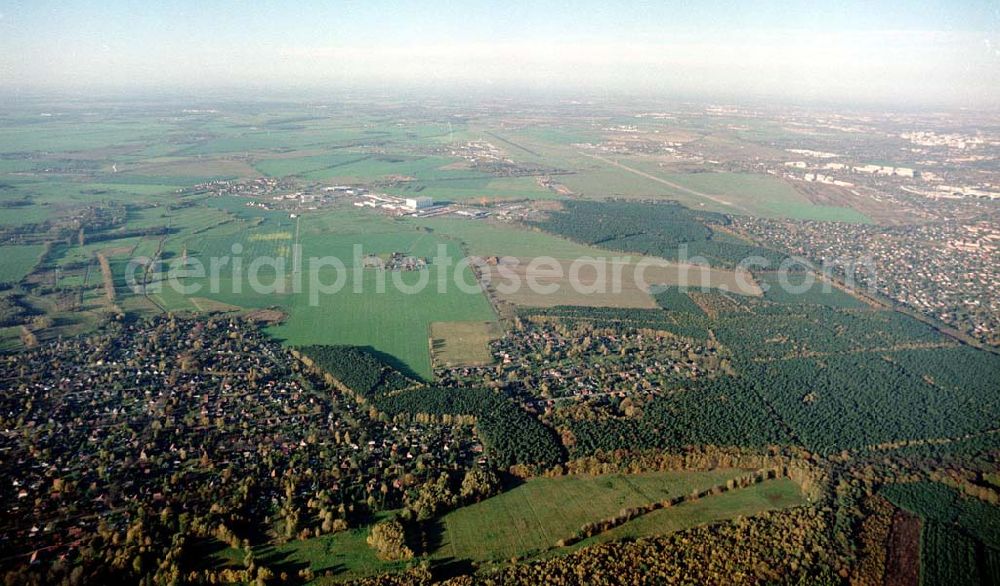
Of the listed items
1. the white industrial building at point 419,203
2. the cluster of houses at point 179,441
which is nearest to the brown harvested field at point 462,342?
the cluster of houses at point 179,441

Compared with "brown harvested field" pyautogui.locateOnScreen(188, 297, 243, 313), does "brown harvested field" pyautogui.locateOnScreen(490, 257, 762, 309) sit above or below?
above

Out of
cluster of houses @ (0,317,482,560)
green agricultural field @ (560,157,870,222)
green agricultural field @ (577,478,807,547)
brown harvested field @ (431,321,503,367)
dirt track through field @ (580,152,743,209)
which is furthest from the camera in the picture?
dirt track through field @ (580,152,743,209)

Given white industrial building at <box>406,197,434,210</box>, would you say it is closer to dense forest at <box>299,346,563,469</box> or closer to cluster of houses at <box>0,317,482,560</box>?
cluster of houses at <box>0,317,482,560</box>

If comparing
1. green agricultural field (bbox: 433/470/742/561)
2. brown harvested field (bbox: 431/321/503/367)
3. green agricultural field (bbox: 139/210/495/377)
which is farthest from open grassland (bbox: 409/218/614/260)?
green agricultural field (bbox: 433/470/742/561)

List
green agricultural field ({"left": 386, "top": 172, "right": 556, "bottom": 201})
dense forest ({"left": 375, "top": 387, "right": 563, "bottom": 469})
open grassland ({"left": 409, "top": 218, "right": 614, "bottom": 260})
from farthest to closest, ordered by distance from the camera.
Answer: green agricultural field ({"left": 386, "top": 172, "right": 556, "bottom": 201}) → open grassland ({"left": 409, "top": 218, "right": 614, "bottom": 260}) → dense forest ({"left": 375, "top": 387, "right": 563, "bottom": 469})

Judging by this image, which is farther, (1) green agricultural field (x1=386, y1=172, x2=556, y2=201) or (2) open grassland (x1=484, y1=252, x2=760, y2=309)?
(1) green agricultural field (x1=386, y1=172, x2=556, y2=201)

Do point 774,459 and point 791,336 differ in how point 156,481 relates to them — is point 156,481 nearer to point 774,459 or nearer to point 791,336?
point 774,459

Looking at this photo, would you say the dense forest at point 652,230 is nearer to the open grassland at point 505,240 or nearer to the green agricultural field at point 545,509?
the open grassland at point 505,240

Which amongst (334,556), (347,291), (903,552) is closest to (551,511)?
(334,556)
